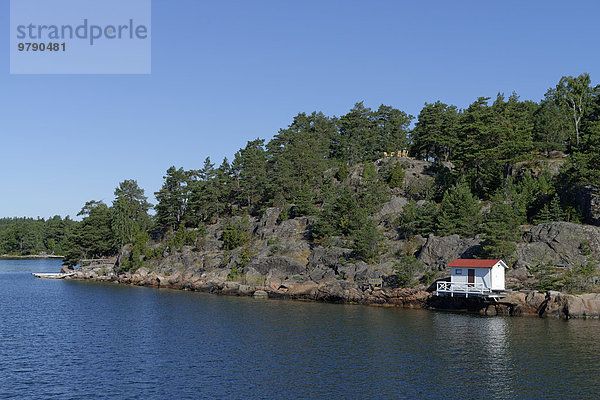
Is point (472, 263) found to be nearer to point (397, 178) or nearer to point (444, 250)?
point (444, 250)

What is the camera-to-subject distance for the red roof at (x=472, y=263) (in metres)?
71.2

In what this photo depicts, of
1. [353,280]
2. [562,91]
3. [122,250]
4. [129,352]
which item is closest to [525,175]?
[562,91]

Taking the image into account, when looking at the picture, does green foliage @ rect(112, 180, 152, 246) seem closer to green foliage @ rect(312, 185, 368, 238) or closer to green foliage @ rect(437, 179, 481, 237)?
green foliage @ rect(312, 185, 368, 238)

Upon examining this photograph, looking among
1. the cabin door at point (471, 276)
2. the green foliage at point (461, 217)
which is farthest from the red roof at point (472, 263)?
the green foliage at point (461, 217)

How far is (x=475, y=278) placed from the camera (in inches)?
2842

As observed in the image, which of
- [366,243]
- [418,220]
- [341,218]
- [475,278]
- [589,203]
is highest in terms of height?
[589,203]

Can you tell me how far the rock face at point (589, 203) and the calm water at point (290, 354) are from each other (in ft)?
86.9

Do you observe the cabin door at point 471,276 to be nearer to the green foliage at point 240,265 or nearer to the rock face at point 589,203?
the rock face at point 589,203

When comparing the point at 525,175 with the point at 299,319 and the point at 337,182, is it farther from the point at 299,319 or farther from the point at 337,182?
the point at 299,319

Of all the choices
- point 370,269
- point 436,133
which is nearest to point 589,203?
point 370,269

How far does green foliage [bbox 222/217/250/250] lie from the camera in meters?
111

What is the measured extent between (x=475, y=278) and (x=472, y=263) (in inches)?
85.8

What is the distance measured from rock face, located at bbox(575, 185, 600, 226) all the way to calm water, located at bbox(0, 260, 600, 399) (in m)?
26.5

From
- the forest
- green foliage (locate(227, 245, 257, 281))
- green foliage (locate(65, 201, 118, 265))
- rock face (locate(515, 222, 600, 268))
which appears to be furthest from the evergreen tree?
rock face (locate(515, 222, 600, 268))
